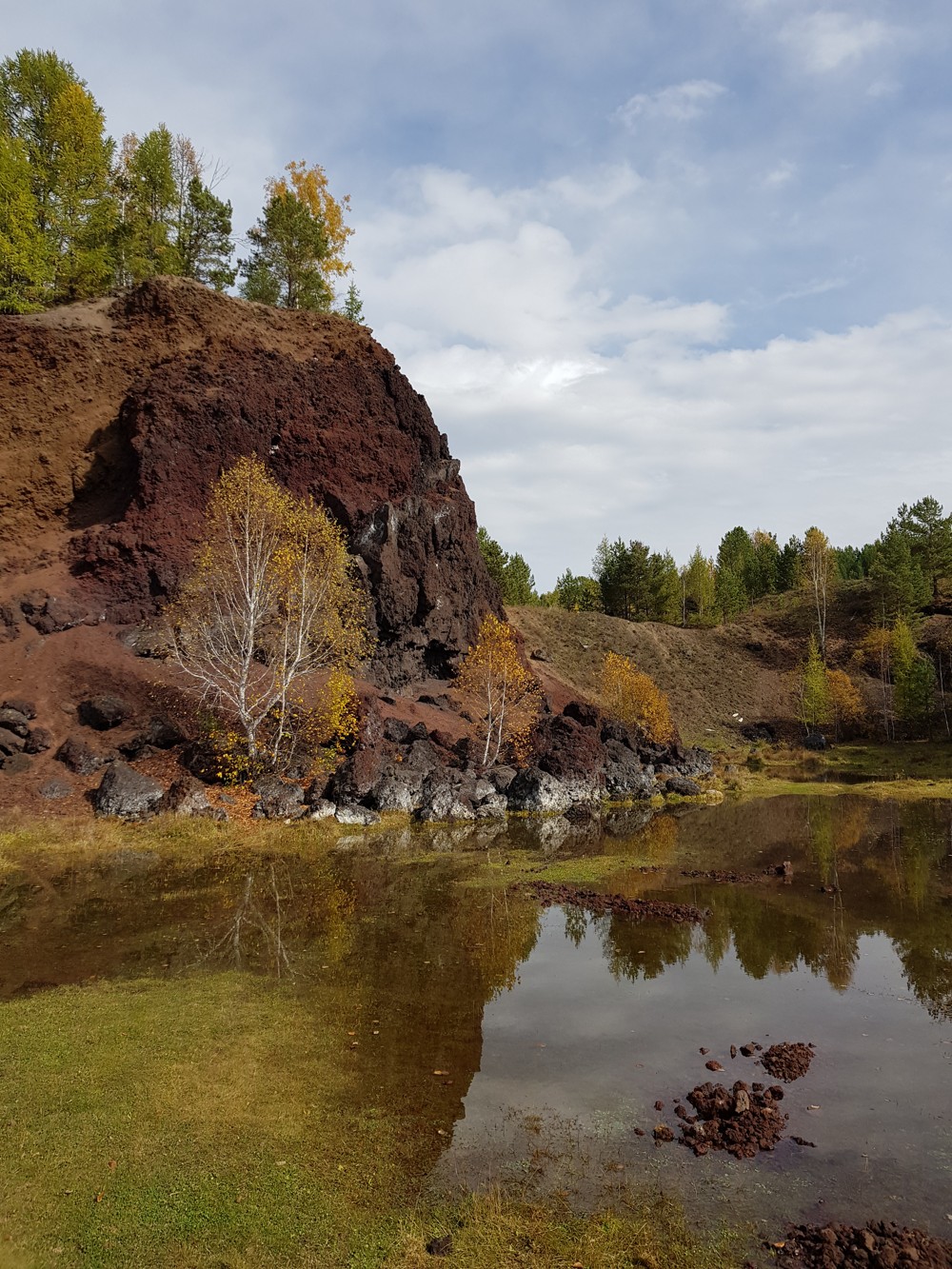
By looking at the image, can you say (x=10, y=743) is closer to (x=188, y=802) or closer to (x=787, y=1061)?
(x=188, y=802)

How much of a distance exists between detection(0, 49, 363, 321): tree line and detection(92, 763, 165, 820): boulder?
36676 millimetres

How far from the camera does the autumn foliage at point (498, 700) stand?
41125 millimetres

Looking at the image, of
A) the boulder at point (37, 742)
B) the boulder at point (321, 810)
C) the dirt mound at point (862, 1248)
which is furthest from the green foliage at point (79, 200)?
the dirt mound at point (862, 1248)

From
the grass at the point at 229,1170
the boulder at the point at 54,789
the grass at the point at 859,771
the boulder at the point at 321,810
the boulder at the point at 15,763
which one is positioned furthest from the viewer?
the grass at the point at 859,771

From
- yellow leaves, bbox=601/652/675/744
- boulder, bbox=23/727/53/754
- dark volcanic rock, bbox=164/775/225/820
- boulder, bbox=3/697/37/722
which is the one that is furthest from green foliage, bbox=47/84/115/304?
yellow leaves, bbox=601/652/675/744

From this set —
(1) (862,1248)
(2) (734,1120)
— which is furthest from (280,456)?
(1) (862,1248)

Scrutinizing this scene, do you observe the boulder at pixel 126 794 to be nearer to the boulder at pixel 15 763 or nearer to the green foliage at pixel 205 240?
the boulder at pixel 15 763

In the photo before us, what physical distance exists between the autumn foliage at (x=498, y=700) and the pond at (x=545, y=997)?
Answer: 16.3m

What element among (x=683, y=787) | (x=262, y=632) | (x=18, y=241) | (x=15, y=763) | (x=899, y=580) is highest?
(x=18, y=241)

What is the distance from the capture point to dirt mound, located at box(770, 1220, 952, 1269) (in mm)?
6406

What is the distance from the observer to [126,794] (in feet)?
91.7

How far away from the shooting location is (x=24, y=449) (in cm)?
4475

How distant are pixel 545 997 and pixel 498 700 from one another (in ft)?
99.4

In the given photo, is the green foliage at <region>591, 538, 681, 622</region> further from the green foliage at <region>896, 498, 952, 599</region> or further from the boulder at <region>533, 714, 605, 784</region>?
the boulder at <region>533, 714, 605, 784</region>
